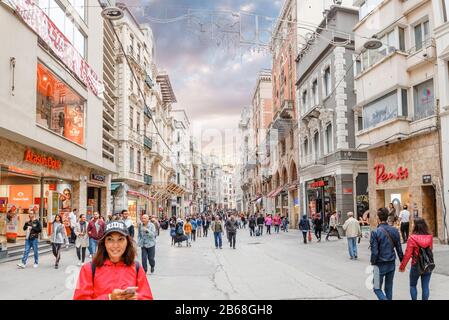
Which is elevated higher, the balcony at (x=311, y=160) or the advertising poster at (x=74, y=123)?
the advertising poster at (x=74, y=123)

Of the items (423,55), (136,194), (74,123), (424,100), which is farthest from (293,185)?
(74,123)

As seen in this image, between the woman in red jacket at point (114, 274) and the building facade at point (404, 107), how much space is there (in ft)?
53.5

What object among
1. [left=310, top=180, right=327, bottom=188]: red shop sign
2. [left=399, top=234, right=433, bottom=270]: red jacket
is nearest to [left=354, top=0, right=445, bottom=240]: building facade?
[left=310, top=180, right=327, bottom=188]: red shop sign

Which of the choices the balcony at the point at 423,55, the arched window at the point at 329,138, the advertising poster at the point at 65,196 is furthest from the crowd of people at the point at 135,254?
the arched window at the point at 329,138

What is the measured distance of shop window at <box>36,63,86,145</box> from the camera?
17.8m

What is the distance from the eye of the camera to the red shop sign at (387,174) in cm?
2153

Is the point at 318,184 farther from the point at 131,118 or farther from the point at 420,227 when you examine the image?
the point at 420,227

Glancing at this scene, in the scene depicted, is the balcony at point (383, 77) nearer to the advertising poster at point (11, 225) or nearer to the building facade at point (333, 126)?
the building facade at point (333, 126)

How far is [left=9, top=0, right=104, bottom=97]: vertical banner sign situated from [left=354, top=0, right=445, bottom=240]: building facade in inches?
485

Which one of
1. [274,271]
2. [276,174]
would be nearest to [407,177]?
[274,271]

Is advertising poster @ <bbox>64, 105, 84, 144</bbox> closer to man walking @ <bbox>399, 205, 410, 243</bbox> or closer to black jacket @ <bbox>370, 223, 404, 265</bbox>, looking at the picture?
man walking @ <bbox>399, 205, 410, 243</bbox>

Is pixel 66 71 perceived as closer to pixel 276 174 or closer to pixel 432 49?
pixel 432 49

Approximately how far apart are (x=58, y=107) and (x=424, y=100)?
53.7ft
